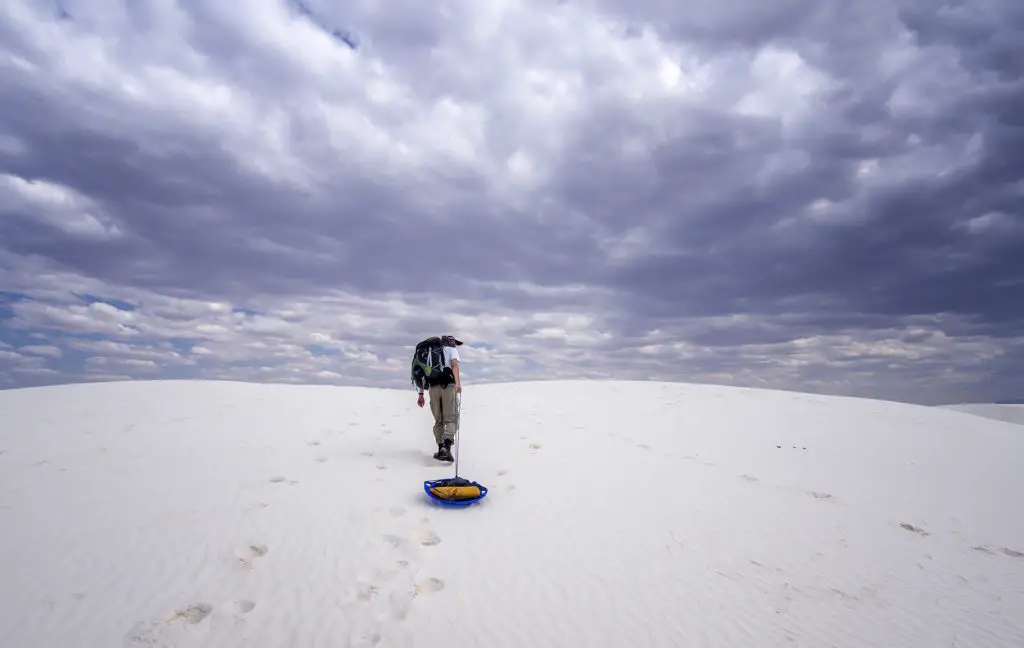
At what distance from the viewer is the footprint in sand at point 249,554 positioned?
187 inches

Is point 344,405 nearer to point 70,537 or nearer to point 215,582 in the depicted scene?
point 70,537

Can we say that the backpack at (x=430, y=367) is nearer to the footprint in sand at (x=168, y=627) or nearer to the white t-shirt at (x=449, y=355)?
the white t-shirt at (x=449, y=355)

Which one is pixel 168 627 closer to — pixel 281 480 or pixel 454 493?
pixel 454 493

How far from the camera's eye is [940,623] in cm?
432

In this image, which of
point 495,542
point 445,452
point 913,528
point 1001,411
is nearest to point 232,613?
point 495,542

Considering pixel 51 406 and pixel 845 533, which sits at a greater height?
pixel 51 406

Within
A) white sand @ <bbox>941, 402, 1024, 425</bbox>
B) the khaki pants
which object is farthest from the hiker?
white sand @ <bbox>941, 402, 1024, 425</bbox>

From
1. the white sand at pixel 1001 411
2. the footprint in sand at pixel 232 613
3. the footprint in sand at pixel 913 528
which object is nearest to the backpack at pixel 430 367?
the footprint in sand at pixel 232 613

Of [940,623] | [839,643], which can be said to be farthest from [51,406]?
[940,623]

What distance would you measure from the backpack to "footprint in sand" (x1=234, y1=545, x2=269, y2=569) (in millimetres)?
4150

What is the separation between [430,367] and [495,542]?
3.96m

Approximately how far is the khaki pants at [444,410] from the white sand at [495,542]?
0.66 metres

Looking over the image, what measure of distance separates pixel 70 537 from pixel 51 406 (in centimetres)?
1229

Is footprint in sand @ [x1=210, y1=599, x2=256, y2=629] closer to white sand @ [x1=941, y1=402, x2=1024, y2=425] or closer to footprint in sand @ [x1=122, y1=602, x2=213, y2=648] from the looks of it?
footprint in sand @ [x1=122, y1=602, x2=213, y2=648]
